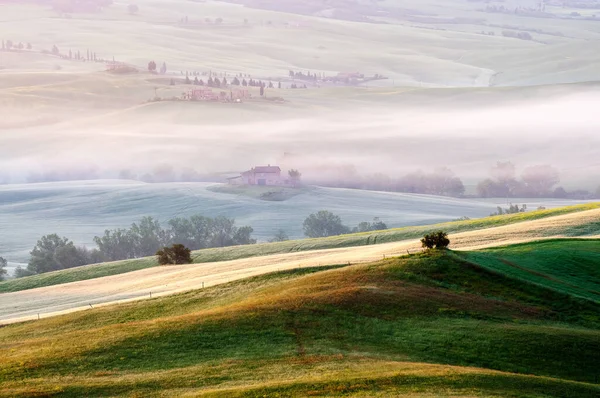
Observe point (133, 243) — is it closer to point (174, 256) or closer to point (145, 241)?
point (145, 241)

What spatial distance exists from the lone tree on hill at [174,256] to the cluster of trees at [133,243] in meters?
54.7

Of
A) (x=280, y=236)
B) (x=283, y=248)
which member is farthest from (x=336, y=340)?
(x=280, y=236)

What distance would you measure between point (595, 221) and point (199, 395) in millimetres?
51545

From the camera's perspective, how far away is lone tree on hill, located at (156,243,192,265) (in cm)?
9119

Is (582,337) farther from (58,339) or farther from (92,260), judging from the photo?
(92,260)

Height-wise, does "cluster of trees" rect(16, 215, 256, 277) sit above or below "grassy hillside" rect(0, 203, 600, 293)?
below

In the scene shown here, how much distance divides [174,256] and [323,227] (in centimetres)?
10153

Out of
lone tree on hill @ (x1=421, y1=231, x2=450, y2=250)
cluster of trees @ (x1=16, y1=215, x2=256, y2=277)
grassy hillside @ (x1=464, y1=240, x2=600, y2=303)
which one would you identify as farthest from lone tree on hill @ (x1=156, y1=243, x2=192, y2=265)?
cluster of trees @ (x1=16, y1=215, x2=256, y2=277)

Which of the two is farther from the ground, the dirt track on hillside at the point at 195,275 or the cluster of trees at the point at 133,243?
the dirt track on hillside at the point at 195,275

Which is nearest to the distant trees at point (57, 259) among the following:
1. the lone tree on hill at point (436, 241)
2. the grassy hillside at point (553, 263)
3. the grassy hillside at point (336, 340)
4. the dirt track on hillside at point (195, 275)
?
the dirt track on hillside at point (195, 275)

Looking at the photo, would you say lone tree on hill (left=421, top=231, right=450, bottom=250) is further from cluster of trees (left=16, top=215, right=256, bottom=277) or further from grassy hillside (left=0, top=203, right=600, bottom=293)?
cluster of trees (left=16, top=215, right=256, bottom=277)

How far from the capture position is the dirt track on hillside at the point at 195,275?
206ft

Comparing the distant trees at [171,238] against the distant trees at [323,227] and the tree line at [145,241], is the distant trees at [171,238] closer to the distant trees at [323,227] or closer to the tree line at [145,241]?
the tree line at [145,241]

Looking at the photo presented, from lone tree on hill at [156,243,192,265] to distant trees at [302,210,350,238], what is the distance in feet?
320
